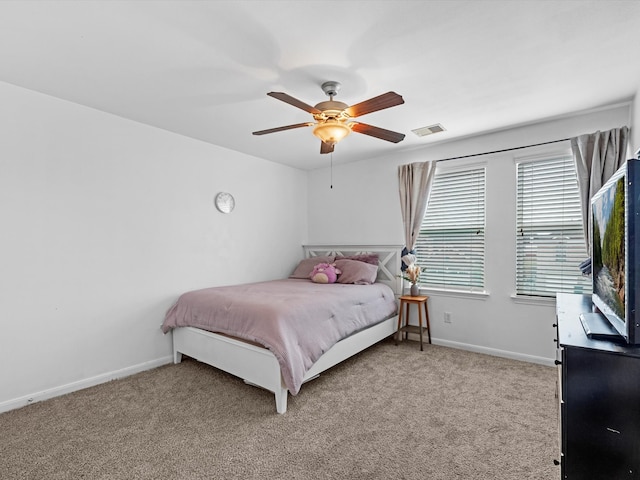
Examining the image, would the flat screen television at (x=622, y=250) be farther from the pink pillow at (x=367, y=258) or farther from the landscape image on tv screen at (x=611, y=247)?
the pink pillow at (x=367, y=258)

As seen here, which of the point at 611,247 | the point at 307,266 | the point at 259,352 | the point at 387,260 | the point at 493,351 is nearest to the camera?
the point at 611,247

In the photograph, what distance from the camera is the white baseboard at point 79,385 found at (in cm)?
250

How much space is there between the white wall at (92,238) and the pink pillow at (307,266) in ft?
3.24

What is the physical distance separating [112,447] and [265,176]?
347cm

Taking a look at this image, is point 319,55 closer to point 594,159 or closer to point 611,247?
point 611,247

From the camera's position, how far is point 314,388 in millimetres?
2795

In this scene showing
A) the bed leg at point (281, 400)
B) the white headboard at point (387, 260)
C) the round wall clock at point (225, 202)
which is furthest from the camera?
the white headboard at point (387, 260)

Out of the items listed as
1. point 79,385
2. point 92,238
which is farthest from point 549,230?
point 79,385

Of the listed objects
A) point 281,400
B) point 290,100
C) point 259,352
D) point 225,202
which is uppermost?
point 290,100

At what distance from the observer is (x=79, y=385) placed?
111 inches

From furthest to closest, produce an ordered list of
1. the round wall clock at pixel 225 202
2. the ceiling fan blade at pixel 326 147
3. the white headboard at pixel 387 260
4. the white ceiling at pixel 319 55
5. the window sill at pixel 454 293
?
1. the white headboard at pixel 387 260
2. the round wall clock at pixel 225 202
3. the window sill at pixel 454 293
4. the ceiling fan blade at pixel 326 147
5. the white ceiling at pixel 319 55

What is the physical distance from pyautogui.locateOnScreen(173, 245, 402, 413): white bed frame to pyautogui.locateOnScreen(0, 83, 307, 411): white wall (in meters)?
0.47

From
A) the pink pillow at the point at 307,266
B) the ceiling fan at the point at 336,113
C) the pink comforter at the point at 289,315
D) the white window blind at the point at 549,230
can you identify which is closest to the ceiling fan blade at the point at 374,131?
the ceiling fan at the point at 336,113

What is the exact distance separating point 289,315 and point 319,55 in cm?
187
